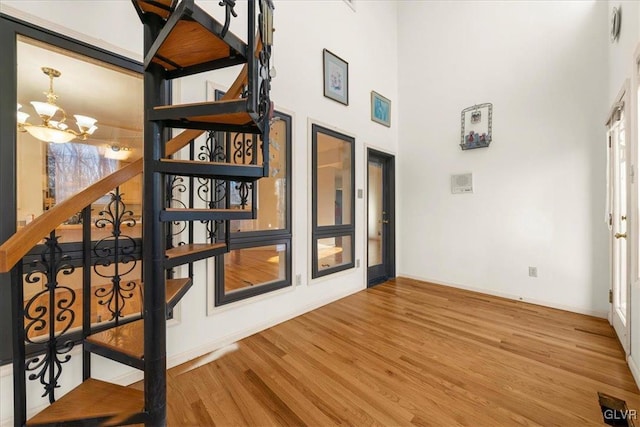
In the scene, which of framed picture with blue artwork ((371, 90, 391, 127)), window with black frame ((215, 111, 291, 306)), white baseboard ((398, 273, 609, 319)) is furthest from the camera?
framed picture with blue artwork ((371, 90, 391, 127))

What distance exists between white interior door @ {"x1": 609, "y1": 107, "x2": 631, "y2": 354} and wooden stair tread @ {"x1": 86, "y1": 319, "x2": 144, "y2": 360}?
3.83 metres

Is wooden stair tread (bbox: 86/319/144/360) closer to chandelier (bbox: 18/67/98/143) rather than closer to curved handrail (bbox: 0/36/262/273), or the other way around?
curved handrail (bbox: 0/36/262/273)

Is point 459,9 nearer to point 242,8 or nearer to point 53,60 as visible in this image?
point 242,8

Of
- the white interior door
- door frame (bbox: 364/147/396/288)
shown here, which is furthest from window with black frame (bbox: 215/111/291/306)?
the white interior door

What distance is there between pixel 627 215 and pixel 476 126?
2.25 meters

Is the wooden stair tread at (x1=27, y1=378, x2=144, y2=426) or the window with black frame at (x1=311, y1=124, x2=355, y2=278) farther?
the window with black frame at (x1=311, y1=124, x2=355, y2=278)

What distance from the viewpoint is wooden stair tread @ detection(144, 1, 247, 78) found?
1.05 metres

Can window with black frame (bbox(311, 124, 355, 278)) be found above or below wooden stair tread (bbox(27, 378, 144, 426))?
above

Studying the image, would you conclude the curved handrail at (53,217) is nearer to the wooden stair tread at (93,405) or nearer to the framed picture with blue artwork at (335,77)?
the wooden stair tread at (93,405)

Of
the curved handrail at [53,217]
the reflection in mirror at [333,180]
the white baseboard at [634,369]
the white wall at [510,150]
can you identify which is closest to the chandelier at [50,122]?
the curved handrail at [53,217]

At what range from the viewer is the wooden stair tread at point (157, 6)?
1174 millimetres

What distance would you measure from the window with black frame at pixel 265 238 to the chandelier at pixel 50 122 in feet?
3.67

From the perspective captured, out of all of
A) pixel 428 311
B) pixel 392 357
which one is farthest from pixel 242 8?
pixel 428 311

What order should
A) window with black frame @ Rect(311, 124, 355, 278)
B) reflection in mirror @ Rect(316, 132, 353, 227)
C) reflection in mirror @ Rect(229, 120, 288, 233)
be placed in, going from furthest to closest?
reflection in mirror @ Rect(316, 132, 353, 227) → window with black frame @ Rect(311, 124, 355, 278) → reflection in mirror @ Rect(229, 120, 288, 233)
